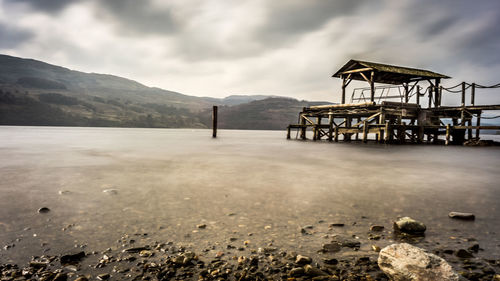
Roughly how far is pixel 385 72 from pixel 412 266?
24067 millimetres

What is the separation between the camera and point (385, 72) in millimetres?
22500

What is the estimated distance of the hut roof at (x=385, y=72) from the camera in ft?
73.7

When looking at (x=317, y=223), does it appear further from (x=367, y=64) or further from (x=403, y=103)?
(x=403, y=103)

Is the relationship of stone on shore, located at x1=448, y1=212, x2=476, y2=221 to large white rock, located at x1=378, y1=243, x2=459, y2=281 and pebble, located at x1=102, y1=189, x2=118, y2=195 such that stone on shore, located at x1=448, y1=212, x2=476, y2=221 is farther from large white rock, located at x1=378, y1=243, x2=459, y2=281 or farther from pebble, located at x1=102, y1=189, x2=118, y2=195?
pebble, located at x1=102, y1=189, x2=118, y2=195

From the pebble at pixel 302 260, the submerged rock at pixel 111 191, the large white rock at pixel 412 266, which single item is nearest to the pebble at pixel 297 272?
the pebble at pixel 302 260

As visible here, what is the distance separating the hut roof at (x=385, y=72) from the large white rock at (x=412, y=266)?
889 inches

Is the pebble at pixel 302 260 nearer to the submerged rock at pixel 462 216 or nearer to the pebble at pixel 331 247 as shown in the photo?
the pebble at pixel 331 247

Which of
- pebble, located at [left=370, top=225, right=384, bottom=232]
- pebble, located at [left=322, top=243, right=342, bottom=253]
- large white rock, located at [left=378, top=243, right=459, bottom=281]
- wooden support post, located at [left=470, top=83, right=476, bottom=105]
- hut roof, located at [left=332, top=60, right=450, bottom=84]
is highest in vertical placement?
hut roof, located at [left=332, top=60, right=450, bottom=84]

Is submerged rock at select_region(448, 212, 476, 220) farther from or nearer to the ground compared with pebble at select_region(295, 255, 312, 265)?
farther from the ground

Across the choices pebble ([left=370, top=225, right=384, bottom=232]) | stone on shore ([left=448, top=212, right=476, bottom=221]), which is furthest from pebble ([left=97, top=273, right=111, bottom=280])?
stone on shore ([left=448, top=212, right=476, bottom=221])

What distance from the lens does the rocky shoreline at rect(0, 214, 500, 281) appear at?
238 cm

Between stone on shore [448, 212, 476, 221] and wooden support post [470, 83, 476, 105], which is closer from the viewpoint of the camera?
stone on shore [448, 212, 476, 221]

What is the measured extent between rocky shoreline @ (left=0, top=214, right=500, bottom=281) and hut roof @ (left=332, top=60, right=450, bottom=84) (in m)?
22.3

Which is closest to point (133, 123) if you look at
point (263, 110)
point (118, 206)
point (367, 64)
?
point (263, 110)
